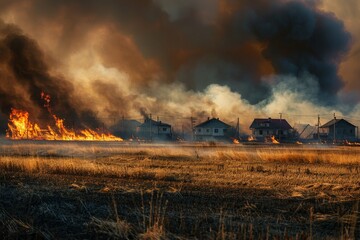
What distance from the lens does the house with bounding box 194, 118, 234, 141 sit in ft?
355

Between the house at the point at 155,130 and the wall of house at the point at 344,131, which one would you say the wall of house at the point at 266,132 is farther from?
the house at the point at 155,130

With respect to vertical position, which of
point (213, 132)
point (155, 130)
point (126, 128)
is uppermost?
point (126, 128)

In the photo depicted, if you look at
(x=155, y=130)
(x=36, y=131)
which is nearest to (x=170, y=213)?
(x=36, y=131)

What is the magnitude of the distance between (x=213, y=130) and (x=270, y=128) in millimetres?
14599

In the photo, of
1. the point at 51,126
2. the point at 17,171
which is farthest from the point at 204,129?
the point at 17,171

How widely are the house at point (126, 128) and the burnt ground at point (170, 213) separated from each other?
8214cm

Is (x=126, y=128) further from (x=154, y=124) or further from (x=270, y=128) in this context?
(x=270, y=128)

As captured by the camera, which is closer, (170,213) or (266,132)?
(170,213)

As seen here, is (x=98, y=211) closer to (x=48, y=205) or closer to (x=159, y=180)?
(x=48, y=205)

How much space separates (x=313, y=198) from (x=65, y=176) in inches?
468

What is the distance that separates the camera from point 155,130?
111250mm

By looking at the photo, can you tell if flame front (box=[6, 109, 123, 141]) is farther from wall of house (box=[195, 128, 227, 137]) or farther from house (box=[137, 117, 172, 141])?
wall of house (box=[195, 128, 227, 137])

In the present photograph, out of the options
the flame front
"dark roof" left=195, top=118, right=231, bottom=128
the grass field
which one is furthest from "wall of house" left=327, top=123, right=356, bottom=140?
the grass field

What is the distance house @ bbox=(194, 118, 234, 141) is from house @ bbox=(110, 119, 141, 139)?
16914 mm
